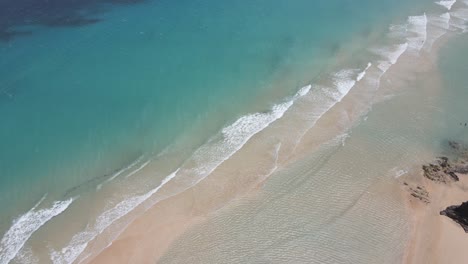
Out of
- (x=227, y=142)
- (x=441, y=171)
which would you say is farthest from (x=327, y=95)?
(x=441, y=171)

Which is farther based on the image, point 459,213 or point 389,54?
point 389,54

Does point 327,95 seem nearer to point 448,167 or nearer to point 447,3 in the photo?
point 448,167

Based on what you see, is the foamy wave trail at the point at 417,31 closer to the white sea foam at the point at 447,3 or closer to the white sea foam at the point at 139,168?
the white sea foam at the point at 447,3

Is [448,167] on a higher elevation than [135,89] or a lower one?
lower

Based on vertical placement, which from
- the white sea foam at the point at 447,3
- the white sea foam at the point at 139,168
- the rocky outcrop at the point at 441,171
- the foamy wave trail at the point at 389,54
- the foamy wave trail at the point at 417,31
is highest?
the white sea foam at the point at 447,3

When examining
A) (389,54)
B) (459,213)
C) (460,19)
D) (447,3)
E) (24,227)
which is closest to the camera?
(24,227)

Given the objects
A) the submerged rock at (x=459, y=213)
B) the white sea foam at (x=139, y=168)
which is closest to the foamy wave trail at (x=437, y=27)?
the submerged rock at (x=459, y=213)
